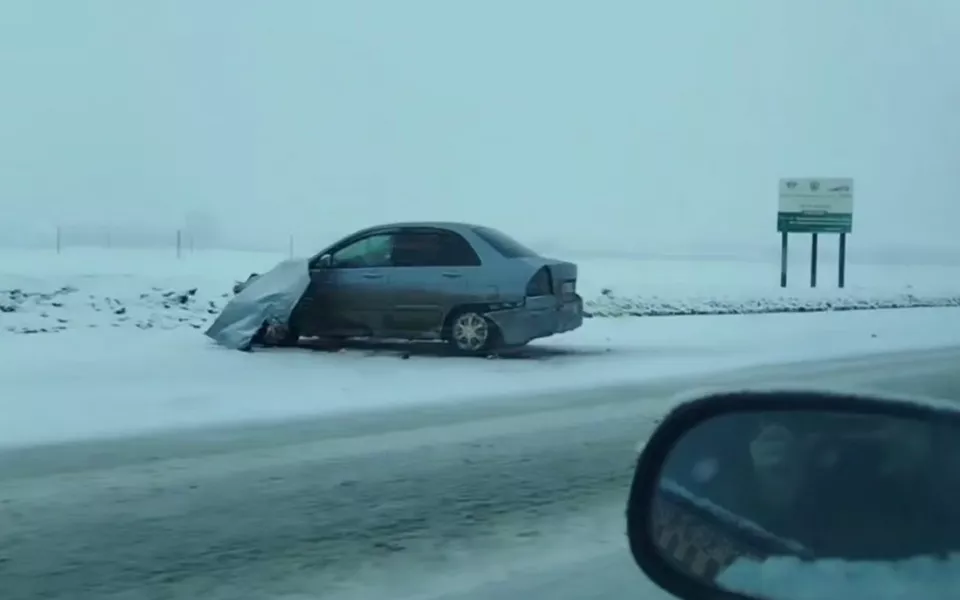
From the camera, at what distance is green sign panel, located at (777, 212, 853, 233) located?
32.8 meters

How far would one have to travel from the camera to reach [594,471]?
7.67 metres

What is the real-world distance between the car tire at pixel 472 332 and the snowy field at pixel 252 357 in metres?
0.24

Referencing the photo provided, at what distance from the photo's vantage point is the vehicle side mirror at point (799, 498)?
2.35 meters

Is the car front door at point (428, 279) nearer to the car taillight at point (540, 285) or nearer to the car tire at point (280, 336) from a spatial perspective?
the car taillight at point (540, 285)

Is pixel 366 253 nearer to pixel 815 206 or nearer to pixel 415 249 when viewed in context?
pixel 415 249

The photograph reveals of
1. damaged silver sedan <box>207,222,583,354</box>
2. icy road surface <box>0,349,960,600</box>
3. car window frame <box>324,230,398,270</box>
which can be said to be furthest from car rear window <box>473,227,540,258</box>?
icy road surface <box>0,349,960,600</box>

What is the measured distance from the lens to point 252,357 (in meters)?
14.1

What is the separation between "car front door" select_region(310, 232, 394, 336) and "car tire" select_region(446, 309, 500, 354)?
93cm

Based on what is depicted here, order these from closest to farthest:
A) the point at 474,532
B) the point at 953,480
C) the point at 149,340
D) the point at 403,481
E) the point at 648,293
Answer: the point at 953,480 < the point at 474,532 < the point at 403,481 < the point at 149,340 < the point at 648,293

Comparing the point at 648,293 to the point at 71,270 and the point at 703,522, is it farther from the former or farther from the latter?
the point at 703,522

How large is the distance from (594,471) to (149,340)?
9.85 meters

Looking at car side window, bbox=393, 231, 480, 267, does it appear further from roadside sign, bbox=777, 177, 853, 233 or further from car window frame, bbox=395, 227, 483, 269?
roadside sign, bbox=777, 177, 853, 233

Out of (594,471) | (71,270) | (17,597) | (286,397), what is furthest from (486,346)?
(71,270)

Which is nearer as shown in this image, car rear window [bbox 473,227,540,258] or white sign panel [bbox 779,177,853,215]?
car rear window [bbox 473,227,540,258]
